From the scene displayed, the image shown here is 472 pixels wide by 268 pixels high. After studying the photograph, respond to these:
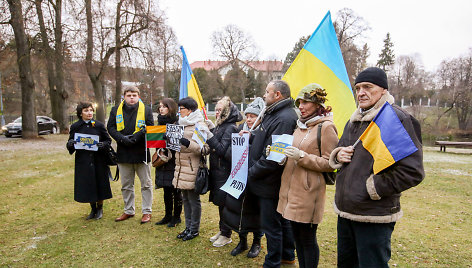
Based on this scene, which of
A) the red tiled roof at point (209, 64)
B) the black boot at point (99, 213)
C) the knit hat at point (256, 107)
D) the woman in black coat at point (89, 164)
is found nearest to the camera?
the knit hat at point (256, 107)

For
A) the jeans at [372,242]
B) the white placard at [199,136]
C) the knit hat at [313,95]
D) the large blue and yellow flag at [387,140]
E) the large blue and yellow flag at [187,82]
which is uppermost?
the large blue and yellow flag at [187,82]

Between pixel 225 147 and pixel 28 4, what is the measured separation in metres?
17.3

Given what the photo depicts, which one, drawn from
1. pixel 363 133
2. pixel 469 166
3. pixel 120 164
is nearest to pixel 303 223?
pixel 363 133

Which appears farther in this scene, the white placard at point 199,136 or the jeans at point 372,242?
the white placard at point 199,136

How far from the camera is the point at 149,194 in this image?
5102mm

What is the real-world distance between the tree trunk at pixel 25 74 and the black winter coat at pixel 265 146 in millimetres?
17576

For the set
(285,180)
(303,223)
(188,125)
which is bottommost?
(303,223)

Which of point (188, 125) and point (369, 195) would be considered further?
point (188, 125)

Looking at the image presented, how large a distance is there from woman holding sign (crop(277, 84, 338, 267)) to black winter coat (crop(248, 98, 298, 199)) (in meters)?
0.19

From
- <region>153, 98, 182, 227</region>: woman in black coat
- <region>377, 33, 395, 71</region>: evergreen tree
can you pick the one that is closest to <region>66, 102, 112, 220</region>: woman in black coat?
<region>153, 98, 182, 227</region>: woman in black coat

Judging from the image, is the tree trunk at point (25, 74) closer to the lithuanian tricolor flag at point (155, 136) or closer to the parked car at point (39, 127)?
the parked car at point (39, 127)

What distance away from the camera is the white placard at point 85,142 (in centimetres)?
491

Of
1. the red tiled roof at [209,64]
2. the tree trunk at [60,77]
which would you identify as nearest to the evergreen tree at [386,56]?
the red tiled roof at [209,64]

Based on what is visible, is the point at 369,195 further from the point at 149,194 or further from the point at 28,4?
the point at 28,4
